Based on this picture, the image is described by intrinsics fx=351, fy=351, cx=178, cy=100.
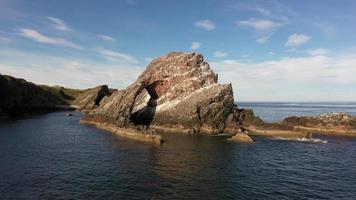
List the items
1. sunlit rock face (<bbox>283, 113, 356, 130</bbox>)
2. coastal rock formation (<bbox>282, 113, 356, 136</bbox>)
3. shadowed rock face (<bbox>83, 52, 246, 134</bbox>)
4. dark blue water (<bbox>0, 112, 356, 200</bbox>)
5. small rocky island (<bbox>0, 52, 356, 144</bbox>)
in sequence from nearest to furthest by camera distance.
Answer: dark blue water (<bbox>0, 112, 356, 200</bbox>) → small rocky island (<bbox>0, 52, 356, 144</bbox>) → coastal rock formation (<bbox>282, 113, 356, 136</bbox>) → shadowed rock face (<bbox>83, 52, 246, 134</bbox>) → sunlit rock face (<bbox>283, 113, 356, 130</bbox>)

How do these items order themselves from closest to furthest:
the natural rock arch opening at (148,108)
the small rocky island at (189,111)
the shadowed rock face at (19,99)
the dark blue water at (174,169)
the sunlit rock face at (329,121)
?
the dark blue water at (174,169)
the small rocky island at (189,111)
the sunlit rock face at (329,121)
the natural rock arch opening at (148,108)
the shadowed rock face at (19,99)

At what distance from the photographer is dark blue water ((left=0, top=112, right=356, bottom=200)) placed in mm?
43562

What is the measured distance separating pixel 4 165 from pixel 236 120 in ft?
215

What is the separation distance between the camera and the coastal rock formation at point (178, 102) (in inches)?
3939

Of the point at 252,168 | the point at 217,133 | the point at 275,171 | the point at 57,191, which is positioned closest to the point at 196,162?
the point at 252,168

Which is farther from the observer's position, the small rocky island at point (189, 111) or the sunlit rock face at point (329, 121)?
the sunlit rock face at point (329, 121)

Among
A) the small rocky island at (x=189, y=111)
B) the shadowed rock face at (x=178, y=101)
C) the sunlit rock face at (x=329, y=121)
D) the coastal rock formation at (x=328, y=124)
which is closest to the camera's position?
the small rocky island at (x=189, y=111)

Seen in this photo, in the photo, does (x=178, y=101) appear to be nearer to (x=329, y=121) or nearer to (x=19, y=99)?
(x=329, y=121)

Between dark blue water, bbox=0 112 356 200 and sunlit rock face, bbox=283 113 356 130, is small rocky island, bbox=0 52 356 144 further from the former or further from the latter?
dark blue water, bbox=0 112 356 200

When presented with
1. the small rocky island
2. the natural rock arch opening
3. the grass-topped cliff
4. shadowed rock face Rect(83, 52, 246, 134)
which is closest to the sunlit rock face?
the small rocky island

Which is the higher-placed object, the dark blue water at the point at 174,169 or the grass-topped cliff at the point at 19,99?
the grass-topped cliff at the point at 19,99

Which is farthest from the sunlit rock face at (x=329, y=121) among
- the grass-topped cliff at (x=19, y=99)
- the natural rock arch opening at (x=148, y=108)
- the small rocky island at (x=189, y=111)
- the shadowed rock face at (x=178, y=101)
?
the grass-topped cliff at (x=19, y=99)

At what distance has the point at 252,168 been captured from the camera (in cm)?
5684

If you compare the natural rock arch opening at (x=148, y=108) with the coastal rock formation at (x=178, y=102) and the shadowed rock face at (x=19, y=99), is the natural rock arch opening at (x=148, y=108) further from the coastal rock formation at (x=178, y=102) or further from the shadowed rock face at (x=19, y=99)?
the shadowed rock face at (x=19, y=99)
